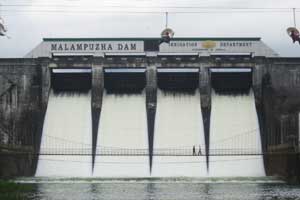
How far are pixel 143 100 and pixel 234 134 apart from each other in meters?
6.81

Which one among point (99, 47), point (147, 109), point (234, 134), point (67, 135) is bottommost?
point (67, 135)

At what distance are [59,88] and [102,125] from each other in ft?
15.3

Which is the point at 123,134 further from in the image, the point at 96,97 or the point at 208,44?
the point at 208,44

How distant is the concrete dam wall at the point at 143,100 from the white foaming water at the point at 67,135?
0.21m

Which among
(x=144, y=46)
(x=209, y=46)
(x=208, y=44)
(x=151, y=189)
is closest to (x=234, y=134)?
(x=209, y=46)

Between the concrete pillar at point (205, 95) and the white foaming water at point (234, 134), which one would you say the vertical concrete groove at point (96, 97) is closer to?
the concrete pillar at point (205, 95)

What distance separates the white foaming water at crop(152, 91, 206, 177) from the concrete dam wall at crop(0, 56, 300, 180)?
7cm

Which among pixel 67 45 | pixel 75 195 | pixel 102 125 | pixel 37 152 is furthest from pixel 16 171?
pixel 75 195

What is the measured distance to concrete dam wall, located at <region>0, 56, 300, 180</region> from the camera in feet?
177

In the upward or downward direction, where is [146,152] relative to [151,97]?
downward

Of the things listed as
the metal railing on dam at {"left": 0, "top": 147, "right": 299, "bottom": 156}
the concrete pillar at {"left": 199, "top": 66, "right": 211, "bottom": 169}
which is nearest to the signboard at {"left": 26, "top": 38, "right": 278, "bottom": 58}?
the concrete pillar at {"left": 199, "top": 66, "right": 211, "bottom": 169}

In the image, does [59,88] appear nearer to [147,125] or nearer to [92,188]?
[147,125]

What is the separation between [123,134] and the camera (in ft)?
180

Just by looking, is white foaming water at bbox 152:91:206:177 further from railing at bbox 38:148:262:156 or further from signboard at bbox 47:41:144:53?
signboard at bbox 47:41:144:53
